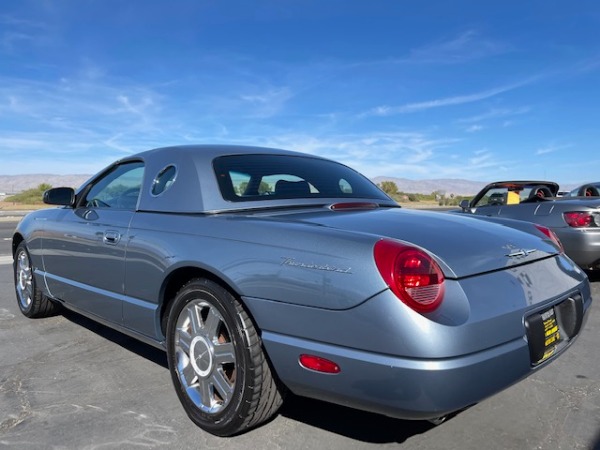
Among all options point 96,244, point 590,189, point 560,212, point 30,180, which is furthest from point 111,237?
point 30,180

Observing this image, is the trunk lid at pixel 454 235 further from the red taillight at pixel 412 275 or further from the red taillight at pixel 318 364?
the red taillight at pixel 318 364

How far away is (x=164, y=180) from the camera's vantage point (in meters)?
3.24

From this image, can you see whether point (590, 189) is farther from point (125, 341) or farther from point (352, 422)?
point (125, 341)

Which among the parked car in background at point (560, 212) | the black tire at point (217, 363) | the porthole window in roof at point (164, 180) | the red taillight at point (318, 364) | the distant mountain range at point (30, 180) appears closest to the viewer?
the red taillight at point (318, 364)

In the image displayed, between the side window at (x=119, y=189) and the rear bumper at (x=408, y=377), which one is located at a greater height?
the side window at (x=119, y=189)

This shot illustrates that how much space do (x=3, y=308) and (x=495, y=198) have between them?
22.4 feet

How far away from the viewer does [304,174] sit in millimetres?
3453

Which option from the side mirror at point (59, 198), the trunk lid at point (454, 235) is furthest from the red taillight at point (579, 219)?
the side mirror at point (59, 198)

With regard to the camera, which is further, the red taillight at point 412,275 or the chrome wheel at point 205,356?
the chrome wheel at point 205,356

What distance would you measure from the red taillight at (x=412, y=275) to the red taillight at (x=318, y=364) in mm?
418

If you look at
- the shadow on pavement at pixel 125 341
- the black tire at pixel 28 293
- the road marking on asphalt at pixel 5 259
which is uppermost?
the black tire at pixel 28 293

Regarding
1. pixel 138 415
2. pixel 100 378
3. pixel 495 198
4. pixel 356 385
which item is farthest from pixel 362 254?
pixel 495 198

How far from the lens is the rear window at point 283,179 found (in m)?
3.07

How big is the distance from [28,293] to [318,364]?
3.83 m
